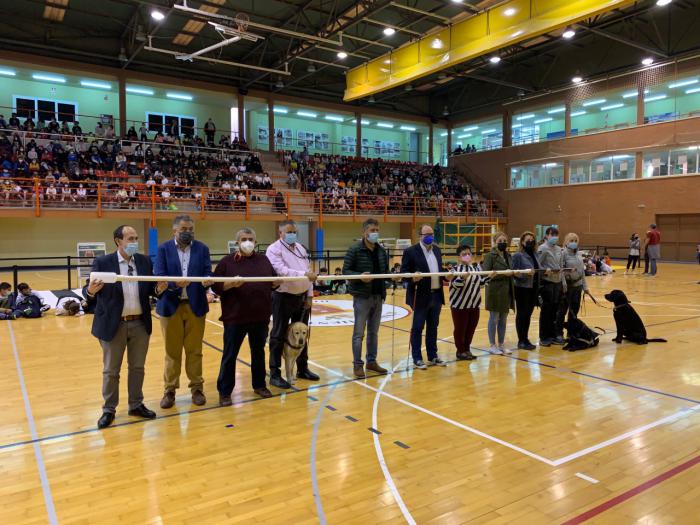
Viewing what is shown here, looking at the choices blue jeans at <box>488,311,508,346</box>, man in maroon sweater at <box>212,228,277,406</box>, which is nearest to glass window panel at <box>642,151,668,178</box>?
blue jeans at <box>488,311,508,346</box>

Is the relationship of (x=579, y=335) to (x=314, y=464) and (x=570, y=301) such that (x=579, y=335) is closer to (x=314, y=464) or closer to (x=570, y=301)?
(x=570, y=301)

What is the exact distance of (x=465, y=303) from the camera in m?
6.53

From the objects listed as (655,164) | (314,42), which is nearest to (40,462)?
(314,42)

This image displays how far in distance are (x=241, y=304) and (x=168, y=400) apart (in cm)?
118

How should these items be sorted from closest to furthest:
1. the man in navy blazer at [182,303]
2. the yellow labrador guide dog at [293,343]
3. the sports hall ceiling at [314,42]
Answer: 1. the man in navy blazer at [182,303]
2. the yellow labrador guide dog at [293,343]
3. the sports hall ceiling at [314,42]

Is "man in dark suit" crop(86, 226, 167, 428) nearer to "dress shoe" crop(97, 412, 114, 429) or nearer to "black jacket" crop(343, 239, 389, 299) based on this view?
"dress shoe" crop(97, 412, 114, 429)

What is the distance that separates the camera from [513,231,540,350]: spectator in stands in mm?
7238

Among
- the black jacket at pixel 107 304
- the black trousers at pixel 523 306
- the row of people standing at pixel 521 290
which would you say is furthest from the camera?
the black trousers at pixel 523 306

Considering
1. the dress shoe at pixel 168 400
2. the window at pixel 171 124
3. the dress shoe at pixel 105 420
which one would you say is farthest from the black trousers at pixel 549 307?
the window at pixel 171 124

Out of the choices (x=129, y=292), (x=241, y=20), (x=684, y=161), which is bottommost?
(x=129, y=292)

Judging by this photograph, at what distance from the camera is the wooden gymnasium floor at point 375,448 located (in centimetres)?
313

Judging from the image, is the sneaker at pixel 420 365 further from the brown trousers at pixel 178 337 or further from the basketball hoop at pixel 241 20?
the basketball hoop at pixel 241 20

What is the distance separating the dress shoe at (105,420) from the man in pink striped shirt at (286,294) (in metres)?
1.73

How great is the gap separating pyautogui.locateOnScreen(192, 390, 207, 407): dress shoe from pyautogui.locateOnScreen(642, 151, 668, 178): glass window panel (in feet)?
84.7
